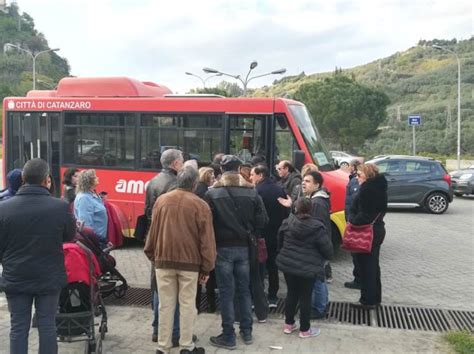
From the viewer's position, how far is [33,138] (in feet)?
33.1

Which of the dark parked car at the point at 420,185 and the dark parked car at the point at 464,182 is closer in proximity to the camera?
the dark parked car at the point at 420,185

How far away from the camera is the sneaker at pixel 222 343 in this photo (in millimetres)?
4902

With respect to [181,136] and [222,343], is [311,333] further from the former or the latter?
[181,136]

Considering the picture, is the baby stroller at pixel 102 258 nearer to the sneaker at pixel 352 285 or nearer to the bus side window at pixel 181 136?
the sneaker at pixel 352 285

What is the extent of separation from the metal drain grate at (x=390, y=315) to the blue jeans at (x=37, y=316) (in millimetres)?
2338

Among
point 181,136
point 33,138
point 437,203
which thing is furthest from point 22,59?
point 181,136

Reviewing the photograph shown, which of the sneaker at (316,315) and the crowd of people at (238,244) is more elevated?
the crowd of people at (238,244)

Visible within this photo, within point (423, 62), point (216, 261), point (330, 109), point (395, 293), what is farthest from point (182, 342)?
point (423, 62)

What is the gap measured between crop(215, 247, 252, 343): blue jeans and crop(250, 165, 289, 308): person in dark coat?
108cm

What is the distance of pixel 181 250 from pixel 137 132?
539 centimetres

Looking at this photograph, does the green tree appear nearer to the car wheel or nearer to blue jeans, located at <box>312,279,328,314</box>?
the car wheel

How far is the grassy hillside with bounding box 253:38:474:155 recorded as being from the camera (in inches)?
2191

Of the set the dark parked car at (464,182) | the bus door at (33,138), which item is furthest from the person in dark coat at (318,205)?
the dark parked car at (464,182)

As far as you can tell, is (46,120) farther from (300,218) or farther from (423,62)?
(423,62)
